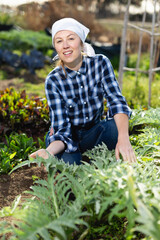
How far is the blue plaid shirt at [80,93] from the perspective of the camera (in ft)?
7.41

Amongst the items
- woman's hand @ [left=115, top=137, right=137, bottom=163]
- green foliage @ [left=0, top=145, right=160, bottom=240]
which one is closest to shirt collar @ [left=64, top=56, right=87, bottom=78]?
woman's hand @ [left=115, top=137, right=137, bottom=163]

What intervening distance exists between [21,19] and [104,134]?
43.1ft

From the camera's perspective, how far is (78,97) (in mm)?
2420

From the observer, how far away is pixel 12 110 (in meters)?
3.27

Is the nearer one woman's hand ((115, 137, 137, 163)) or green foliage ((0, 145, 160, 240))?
green foliage ((0, 145, 160, 240))

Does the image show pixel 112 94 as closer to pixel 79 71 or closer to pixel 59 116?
pixel 79 71

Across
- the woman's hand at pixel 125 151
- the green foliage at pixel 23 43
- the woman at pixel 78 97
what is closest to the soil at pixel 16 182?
the woman at pixel 78 97

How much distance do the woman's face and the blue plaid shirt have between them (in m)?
0.18

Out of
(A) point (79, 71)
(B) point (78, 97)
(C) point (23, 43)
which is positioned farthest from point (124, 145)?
(C) point (23, 43)

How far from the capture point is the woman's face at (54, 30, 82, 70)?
2164 mm

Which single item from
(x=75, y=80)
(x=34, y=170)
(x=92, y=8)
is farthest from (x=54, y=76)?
(x=92, y=8)

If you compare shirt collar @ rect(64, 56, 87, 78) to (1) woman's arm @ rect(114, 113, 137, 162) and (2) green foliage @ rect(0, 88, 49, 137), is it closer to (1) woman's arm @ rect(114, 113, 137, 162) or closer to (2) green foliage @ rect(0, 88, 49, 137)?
(1) woman's arm @ rect(114, 113, 137, 162)

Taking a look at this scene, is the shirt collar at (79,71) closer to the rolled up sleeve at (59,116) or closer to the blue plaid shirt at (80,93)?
the blue plaid shirt at (80,93)

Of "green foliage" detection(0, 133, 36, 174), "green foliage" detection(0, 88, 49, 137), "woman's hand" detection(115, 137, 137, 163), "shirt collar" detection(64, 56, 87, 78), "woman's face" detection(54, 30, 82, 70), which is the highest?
"woman's face" detection(54, 30, 82, 70)
